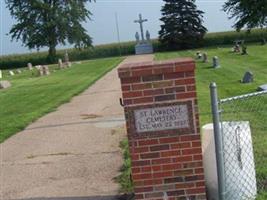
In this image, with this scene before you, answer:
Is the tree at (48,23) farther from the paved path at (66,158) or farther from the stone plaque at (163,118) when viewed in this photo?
the stone plaque at (163,118)

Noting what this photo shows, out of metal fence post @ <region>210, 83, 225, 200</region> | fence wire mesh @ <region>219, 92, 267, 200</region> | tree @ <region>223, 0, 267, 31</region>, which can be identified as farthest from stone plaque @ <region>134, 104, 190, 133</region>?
tree @ <region>223, 0, 267, 31</region>

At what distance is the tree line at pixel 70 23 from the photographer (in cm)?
6725

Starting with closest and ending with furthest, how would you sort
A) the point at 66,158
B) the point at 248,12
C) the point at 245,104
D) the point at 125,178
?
the point at 125,178 < the point at 66,158 < the point at 245,104 < the point at 248,12

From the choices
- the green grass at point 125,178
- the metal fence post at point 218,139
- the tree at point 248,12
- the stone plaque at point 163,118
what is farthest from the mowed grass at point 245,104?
the tree at point 248,12

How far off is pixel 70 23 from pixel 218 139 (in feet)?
212

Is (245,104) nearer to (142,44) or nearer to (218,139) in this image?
(218,139)

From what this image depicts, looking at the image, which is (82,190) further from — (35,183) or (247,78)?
(247,78)

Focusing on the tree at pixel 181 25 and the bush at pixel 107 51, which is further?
the bush at pixel 107 51

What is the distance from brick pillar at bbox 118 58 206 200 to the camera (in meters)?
5.46

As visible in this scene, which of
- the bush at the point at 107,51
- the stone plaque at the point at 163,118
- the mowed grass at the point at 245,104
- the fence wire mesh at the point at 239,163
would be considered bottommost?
the bush at the point at 107,51

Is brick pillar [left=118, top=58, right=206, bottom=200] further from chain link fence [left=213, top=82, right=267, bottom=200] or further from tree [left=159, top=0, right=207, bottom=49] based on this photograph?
tree [left=159, top=0, right=207, bottom=49]

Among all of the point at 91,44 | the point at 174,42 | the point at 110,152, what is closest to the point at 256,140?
the point at 110,152

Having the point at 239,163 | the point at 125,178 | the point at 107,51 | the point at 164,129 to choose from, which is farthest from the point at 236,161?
the point at 107,51

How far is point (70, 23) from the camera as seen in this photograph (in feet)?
226
